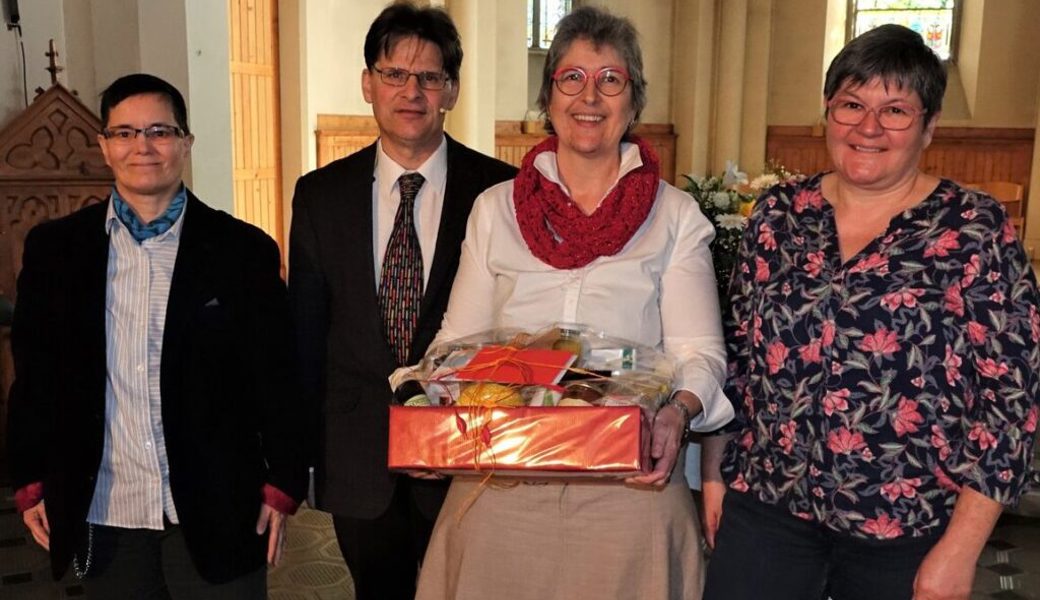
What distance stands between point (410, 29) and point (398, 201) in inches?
14.8

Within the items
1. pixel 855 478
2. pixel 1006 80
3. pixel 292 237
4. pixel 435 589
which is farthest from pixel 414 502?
pixel 1006 80

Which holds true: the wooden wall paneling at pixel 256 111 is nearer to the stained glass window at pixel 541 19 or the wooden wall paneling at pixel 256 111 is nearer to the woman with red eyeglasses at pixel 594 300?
the stained glass window at pixel 541 19

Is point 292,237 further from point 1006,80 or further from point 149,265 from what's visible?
point 1006,80

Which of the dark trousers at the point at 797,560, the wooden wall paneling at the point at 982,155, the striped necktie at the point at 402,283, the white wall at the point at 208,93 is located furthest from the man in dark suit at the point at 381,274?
the wooden wall paneling at the point at 982,155

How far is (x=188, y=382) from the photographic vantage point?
1876 millimetres

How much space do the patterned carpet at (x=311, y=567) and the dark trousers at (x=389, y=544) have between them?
1.28 meters

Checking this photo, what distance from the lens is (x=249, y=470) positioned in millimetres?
1964

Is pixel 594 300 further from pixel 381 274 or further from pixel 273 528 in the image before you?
pixel 273 528

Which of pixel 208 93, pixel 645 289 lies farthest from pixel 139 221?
pixel 208 93

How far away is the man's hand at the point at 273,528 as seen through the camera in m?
1.99

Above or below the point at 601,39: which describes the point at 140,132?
below

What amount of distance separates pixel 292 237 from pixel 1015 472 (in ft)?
5.01

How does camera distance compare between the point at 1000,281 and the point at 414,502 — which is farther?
the point at 414,502

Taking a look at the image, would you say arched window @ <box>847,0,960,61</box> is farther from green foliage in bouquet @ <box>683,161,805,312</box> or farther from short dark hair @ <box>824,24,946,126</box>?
short dark hair @ <box>824,24,946,126</box>
